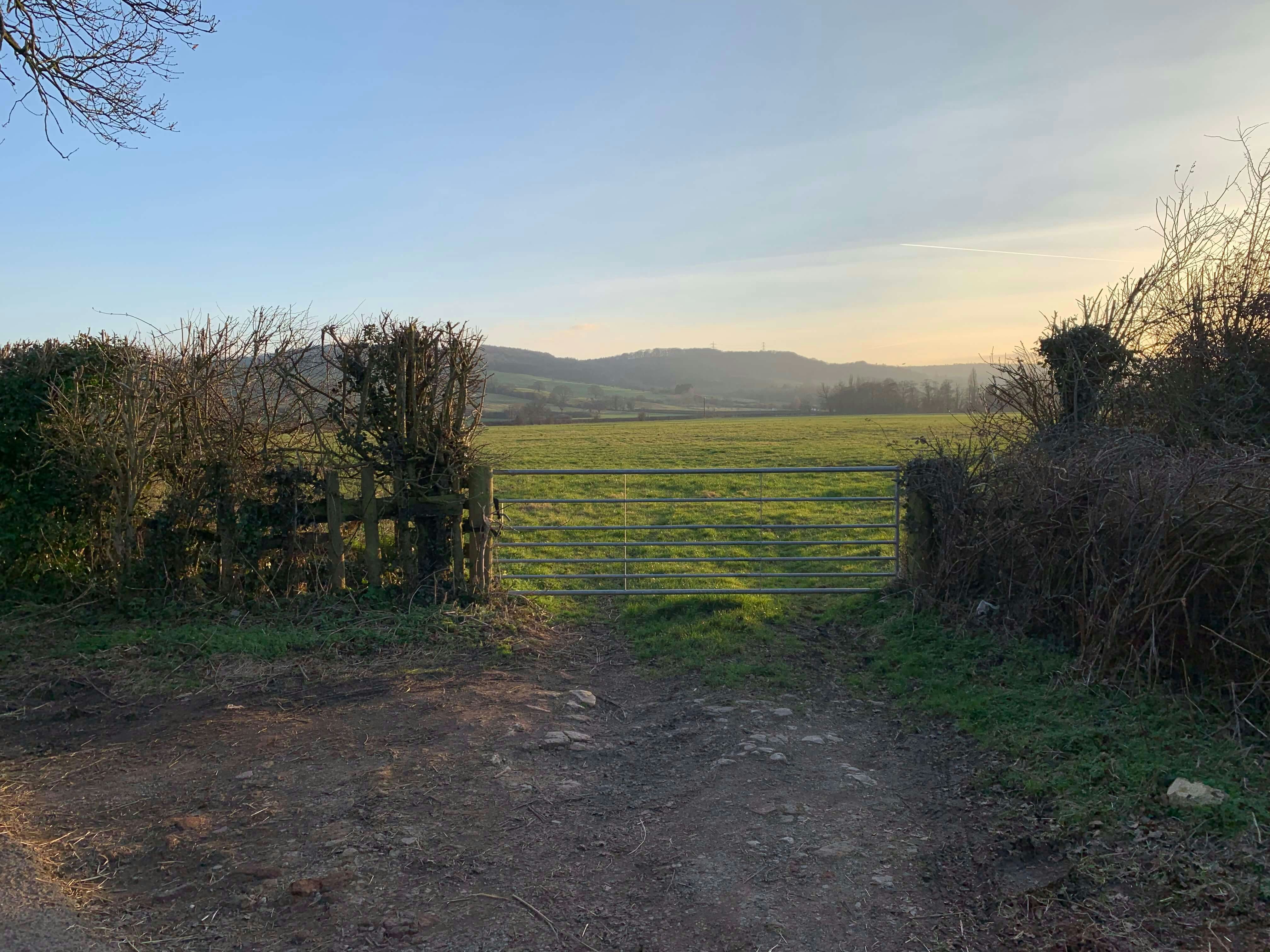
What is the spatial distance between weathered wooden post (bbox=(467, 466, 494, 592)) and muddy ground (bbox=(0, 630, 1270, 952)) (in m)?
1.95

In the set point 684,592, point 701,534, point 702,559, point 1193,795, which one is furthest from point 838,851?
point 701,534

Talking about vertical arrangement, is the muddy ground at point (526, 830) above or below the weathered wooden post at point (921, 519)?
below

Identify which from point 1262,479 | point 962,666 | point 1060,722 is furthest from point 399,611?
point 1262,479

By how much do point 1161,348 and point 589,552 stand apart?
7.61 metres

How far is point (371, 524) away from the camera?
813 centimetres

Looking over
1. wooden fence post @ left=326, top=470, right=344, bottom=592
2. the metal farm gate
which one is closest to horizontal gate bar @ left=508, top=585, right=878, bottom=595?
the metal farm gate

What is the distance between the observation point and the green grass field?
357 inches

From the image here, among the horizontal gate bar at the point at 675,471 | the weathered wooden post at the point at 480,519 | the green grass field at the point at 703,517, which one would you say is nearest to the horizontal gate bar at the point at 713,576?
the green grass field at the point at 703,517

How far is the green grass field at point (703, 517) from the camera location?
29.8ft

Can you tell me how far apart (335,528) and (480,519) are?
1.45 metres

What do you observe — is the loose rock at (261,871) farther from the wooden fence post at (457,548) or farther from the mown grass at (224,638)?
the wooden fence post at (457,548)

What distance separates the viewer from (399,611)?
7.91 m

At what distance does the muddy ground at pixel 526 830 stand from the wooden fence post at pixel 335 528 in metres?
1.95

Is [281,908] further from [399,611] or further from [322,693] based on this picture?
[399,611]
